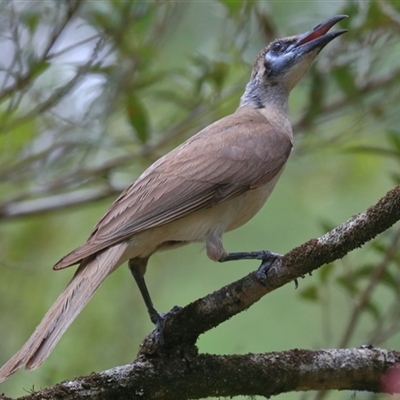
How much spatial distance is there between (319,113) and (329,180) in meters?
1.90

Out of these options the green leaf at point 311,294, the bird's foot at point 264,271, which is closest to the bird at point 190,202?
the bird's foot at point 264,271

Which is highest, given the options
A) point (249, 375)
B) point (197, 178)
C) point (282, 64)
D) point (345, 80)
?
point (282, 64)

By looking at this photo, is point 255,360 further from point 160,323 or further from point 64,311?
point 64,311

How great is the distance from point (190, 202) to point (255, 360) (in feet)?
3.57

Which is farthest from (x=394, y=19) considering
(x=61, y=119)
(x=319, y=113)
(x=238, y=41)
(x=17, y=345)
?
(x=17, y=345)

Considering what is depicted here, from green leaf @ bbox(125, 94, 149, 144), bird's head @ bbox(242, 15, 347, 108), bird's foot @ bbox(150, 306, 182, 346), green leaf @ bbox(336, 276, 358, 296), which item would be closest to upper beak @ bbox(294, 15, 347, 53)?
bird's head @ bbox(242, 15, 347, 108)

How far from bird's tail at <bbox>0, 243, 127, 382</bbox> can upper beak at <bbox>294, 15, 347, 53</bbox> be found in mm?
1983

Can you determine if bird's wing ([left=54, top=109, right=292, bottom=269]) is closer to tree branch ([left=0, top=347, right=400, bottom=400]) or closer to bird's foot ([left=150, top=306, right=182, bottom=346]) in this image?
bird's foot ([left=150, top=306, right=182, bottom=346])

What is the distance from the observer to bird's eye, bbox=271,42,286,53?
17.8 ft

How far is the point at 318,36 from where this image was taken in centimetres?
522

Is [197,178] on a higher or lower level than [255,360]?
higher

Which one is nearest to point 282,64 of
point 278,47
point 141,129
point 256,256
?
point 278,47

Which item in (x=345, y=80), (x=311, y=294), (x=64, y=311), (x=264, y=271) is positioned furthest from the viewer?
(x=345, y=80)

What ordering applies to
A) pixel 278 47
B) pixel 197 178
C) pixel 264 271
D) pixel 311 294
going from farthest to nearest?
pixel 278 47, pixel 311 294, pixel 197 178, pixel 264 271
